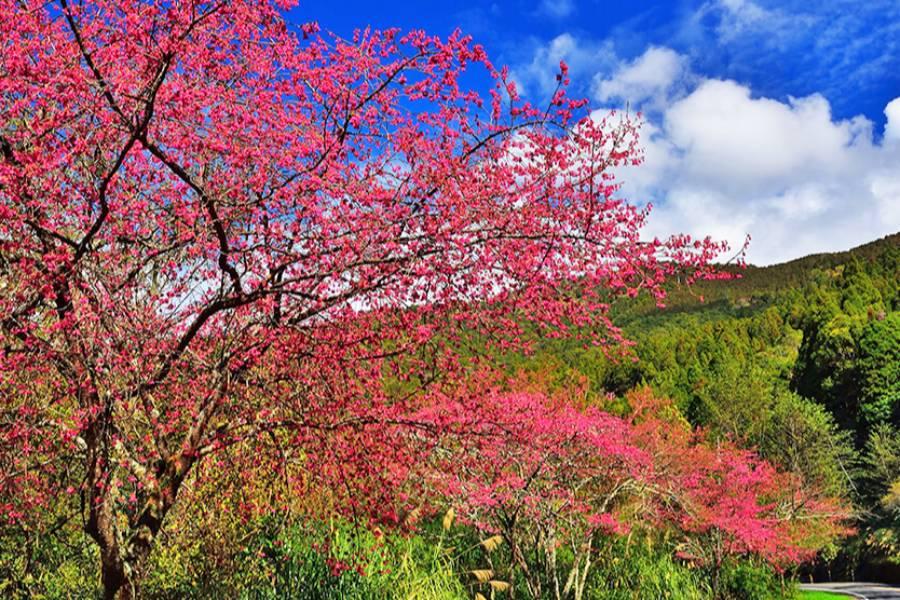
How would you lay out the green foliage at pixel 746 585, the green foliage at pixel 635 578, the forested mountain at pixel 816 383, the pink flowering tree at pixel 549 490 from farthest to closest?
the forested mountain at pixel 816 383 < the green foliage at pixel 746 585 < the green foliage at pixel 635 578 < the pink flowering tree at pixel 549 490

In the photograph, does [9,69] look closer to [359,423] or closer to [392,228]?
[392,228]

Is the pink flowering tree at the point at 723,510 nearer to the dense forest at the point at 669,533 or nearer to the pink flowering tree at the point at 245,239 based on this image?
the dense forest at the point at 669,533

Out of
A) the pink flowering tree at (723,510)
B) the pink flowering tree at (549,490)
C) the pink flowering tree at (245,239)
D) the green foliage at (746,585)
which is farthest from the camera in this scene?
the green foliage at (746,585)

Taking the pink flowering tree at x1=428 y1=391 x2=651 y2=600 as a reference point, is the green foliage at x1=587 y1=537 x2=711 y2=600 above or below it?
below

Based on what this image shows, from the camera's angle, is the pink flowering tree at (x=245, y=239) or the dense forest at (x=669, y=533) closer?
the pink flowering tree at (x=245, y=239)

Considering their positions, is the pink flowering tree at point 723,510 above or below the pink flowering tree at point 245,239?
below

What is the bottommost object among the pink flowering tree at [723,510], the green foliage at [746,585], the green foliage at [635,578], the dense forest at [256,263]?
the green foliage at [746,585]

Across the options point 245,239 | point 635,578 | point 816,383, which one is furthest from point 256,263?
point 816,383

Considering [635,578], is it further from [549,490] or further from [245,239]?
[245,239]

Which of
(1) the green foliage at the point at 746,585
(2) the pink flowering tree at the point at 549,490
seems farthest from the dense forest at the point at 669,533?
(2) the pink flowering tree at the point at 549,490

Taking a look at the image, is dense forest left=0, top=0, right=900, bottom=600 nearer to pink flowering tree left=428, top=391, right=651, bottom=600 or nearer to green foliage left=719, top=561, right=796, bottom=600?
pink flowering tree left=428, top=391, right=651, bottom=600

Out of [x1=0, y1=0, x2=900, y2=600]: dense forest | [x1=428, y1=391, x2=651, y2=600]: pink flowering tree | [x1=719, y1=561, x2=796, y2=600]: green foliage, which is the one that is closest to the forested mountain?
[x1=719, y1=561, x2=796, y2=600]: green foliage

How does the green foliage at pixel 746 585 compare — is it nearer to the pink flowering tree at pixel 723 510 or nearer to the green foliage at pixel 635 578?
the pink flowering tree at pixel 723 510

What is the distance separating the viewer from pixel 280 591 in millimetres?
8578
